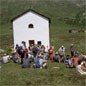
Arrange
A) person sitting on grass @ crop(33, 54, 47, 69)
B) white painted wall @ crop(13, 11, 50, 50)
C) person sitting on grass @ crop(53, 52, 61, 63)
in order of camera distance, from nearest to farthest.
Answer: person sitting on grass @ crop(33, 54, 47, 69), person sitting on grass @ crop(53, 52, 61, 63), white painted wall @ crop(13, 11, 50, 50)

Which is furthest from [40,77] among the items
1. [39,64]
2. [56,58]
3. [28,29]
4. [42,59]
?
[28,29]

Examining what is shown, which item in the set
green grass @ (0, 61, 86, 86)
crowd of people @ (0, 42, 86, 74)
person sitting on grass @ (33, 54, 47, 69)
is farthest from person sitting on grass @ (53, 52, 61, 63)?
person sitting on grass @ (33, 54, 47, 69)

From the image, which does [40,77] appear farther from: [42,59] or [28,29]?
[28,29]

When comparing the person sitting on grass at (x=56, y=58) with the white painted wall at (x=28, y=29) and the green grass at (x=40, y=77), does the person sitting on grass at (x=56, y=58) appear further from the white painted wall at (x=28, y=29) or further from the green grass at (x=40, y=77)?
the white painted wall at (x=28, y=29)

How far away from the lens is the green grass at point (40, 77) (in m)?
21.5

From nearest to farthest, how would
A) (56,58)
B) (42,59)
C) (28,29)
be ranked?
(42,59) < (56,58) < (28,29)

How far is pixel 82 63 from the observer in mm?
24656

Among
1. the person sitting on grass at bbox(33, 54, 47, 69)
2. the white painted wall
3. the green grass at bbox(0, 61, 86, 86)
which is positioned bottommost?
the green grass at bbox(0, 61, 86, 86)

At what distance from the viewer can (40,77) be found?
75.7ft

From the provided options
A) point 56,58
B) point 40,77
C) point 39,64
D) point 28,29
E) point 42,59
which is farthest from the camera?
point 28,29

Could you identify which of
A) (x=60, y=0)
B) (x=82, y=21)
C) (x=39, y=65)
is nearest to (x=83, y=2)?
(x=60, y=0)

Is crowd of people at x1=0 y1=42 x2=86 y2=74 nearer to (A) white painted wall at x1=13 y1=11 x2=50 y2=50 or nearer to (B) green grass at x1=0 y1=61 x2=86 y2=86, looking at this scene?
(B) green grass at x1=0 y1=61 x2=86 y2=86

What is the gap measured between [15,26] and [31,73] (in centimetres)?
1388

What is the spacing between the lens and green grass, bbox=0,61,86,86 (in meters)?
21.5
